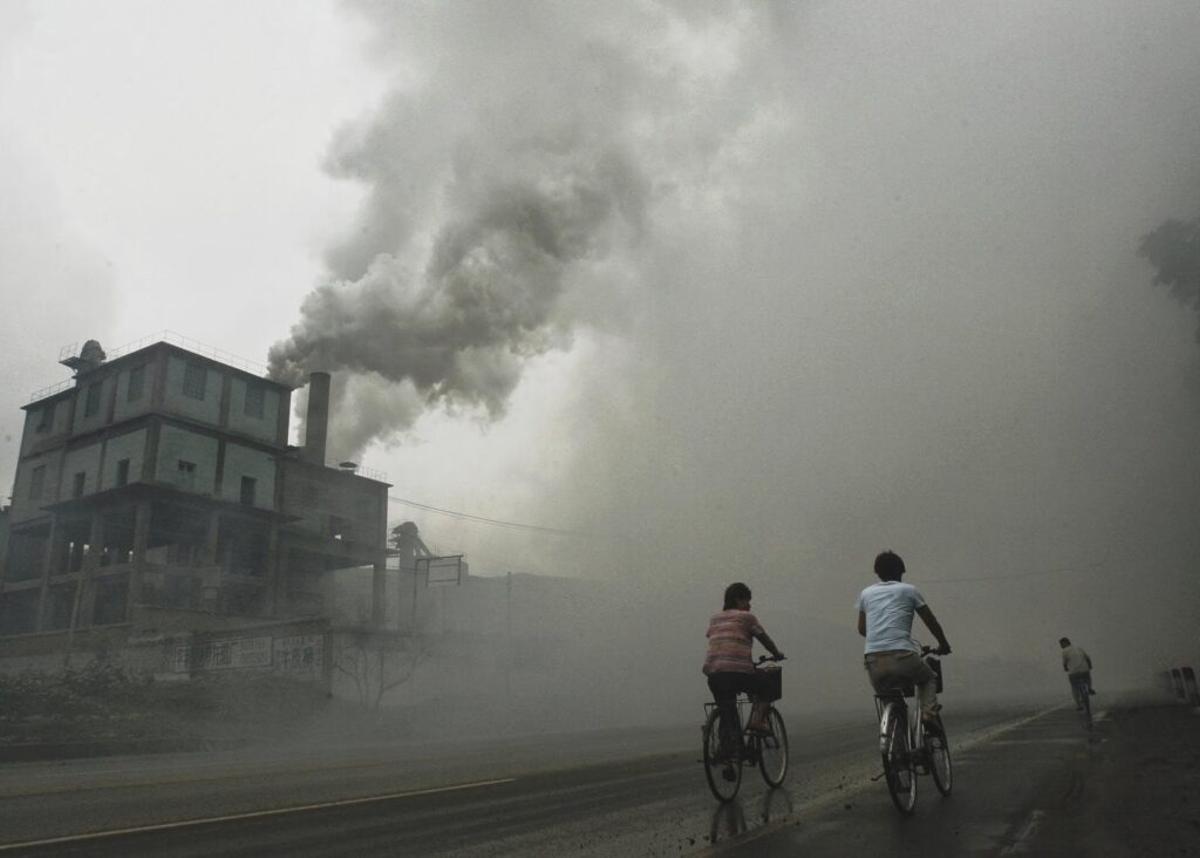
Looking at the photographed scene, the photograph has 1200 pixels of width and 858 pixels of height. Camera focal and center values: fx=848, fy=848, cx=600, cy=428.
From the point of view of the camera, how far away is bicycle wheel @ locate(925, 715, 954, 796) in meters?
6.42

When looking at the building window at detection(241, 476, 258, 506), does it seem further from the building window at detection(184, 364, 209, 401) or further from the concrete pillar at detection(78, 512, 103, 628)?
the concrete pillar at detection(78, 512, 103, 628)

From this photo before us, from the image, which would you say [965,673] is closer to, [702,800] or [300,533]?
[300,533]

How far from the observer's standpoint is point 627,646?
53.9 m

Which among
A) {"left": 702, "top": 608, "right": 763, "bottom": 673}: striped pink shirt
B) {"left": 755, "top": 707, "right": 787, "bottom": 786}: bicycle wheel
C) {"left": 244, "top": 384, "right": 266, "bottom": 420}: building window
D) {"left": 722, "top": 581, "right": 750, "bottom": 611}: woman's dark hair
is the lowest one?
{"left": 755, "top": 707, "right": 787, "bottom": 786}: bicycle wheel

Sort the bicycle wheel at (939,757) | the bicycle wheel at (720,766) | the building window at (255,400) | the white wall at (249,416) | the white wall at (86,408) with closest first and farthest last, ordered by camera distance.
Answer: the bicycle wheel at (939,757) → the bicycle wheel at (720,766) → the white wall at (86,408) → the white wall at (249,416) → the building window at (255,400)

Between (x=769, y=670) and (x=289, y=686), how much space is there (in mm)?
25528

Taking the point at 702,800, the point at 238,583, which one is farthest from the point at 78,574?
the point at 702,800

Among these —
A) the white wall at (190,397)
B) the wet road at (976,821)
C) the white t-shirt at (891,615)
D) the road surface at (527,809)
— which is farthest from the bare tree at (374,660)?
the white t-shirt at (891,615)

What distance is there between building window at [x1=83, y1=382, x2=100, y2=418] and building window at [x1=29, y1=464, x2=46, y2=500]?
464cm

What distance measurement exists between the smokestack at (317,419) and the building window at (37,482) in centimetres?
1547

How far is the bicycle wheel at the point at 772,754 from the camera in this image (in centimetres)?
732

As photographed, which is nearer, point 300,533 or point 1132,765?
point 1132,765

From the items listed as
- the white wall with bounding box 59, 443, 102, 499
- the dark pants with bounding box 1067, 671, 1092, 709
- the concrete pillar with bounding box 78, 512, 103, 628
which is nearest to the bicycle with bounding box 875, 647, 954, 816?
the dark pants with bounding box 1067, 671, 1092, 709

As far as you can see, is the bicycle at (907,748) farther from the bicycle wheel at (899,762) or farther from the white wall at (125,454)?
the white wall at (125,454)
